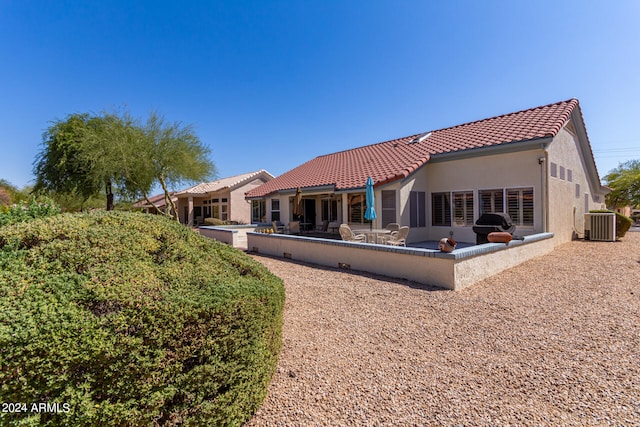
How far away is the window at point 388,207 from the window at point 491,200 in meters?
3.94

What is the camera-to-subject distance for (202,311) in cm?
245

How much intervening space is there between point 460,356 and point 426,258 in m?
3.82

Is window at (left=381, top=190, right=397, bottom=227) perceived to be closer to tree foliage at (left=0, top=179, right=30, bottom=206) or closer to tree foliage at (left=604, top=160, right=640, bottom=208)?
tree foliage at (left=0, top=179, right=30, bottom=206)

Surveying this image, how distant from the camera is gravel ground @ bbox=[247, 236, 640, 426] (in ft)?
9.71

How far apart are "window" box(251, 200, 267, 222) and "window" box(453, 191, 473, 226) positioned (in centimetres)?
1398

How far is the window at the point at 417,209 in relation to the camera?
47.0 ft

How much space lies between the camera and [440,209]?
14836mm

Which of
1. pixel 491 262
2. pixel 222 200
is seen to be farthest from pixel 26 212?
pixel 222 200

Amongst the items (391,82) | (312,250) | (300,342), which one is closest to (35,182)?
(312,250)

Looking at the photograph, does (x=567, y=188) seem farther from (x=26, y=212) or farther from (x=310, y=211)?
(x=26, y=212)

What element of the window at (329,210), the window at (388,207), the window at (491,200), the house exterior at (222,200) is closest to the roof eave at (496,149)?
the window at (491,200)

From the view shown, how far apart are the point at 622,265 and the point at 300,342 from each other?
438 inches

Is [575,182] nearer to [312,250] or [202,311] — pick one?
Answer: [312,250]

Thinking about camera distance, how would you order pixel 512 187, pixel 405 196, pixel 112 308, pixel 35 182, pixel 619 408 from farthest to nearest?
pixel 35 182, pixel 405 196, pixel 512 187, pixel 619 408, pixel 112 308
